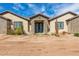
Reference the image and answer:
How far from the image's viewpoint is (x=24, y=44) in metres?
5.79

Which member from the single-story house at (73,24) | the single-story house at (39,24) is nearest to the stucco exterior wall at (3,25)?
the single-story house at (39,24)

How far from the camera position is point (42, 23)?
19.1 feet

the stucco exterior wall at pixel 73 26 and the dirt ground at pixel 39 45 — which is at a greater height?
the stucco exterior wall at pixel 73 26

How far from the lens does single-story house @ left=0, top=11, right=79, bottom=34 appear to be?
5.78 m

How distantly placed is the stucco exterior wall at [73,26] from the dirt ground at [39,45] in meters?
0.08

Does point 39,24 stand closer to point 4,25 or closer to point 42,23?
point 42,23

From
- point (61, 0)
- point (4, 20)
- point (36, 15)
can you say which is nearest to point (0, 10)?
point (4, 20)

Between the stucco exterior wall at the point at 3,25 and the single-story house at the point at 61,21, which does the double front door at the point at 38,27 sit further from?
the stucco exterior wall at the point at 3,25

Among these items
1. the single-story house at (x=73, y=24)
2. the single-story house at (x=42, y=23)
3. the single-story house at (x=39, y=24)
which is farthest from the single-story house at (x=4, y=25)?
the single-story house at (x=73, y=24)

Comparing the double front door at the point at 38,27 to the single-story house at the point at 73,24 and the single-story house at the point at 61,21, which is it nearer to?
the single-story house at the point at 61,21

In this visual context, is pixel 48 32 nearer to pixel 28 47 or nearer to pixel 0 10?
pixel 28 47

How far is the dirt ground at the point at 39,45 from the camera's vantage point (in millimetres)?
5719

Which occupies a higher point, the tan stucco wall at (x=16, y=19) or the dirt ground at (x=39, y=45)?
the tan stucco wall at (x=16, y=19)

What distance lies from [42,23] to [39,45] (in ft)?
1.05
